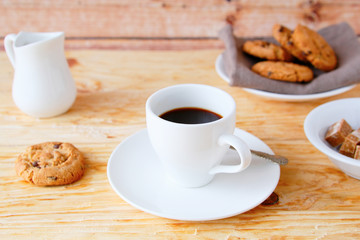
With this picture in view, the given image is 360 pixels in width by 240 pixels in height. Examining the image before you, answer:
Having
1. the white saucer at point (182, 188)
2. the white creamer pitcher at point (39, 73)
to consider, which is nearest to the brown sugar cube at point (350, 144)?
the white saucer at point (182, 188)

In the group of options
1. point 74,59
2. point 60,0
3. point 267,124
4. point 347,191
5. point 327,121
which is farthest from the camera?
point 60,0

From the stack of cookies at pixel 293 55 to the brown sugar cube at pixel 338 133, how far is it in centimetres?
30

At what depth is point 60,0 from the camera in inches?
75.1

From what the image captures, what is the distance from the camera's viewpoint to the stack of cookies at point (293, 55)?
1.12 metres

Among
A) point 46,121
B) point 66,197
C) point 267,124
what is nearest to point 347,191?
point 267,124

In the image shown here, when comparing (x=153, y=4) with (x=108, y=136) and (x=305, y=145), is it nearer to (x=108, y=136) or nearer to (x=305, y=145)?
(x=108, y=136)

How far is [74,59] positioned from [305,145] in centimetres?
95

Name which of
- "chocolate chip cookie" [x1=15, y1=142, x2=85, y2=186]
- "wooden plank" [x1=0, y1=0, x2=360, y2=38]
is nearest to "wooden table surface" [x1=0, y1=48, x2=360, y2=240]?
"chocolate chip cookie" [x1=15, y1=142, x2=85, y2=186]

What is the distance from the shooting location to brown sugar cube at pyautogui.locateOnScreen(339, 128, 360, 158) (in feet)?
2.59

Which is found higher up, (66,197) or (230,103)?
(230,103)

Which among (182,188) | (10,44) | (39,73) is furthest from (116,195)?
(10,44)

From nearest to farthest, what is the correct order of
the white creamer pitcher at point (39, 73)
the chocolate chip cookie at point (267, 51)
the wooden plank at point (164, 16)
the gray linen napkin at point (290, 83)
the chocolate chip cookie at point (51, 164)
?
the chocolate chip cookie at point (51, 164), the white creamer pitcher at point (39, 73), the gray linen napkin at point (290, 83), the chocolate chip cookie at point (267, 51), the wooden plank at point (164, 16)

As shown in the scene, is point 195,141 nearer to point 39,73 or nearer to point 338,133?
point 338,133

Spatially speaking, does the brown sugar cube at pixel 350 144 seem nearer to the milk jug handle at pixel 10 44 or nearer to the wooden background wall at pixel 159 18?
the milk jug handle at pixel 10 44
